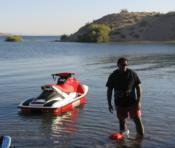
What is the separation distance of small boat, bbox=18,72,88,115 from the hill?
8961cm

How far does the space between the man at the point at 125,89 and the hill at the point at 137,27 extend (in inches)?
3776

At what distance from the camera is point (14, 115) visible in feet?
56.0

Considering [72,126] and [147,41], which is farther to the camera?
[147,41]

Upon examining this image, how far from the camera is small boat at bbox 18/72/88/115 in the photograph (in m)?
16.9

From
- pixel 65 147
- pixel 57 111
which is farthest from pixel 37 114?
pixel 65 147

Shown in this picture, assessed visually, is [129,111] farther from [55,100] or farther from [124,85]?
[55,100]

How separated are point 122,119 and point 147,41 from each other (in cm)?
9433

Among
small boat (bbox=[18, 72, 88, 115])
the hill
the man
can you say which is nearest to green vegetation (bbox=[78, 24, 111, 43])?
the hill

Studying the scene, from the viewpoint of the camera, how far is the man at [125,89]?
1202 centimetres

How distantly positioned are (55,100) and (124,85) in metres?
5.74

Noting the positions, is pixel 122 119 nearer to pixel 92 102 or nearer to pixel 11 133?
pixel 11 133

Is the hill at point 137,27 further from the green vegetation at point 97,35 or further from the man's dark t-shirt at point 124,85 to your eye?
the man's dark t-shirt at point 124,85

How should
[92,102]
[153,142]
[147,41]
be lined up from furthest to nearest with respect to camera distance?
[147,41], [92,102], [153,142]

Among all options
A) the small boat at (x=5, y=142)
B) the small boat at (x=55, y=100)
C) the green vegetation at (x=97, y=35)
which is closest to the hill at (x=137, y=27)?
the green vegetation at (x=97, y=35)
